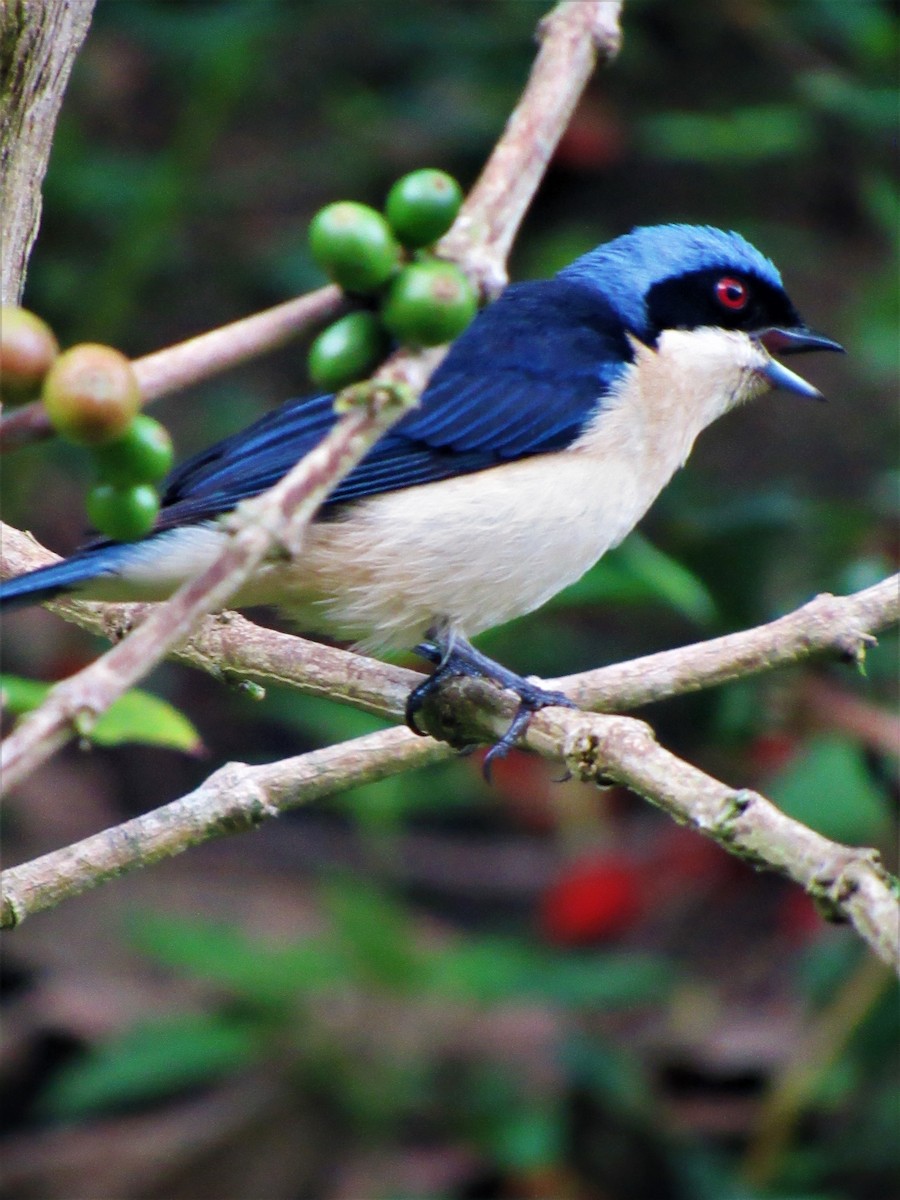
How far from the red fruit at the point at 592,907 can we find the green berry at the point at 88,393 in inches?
161

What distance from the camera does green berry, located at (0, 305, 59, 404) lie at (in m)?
1.29

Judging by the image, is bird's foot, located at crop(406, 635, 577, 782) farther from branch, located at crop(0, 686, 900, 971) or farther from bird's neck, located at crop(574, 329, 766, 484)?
bird's neck, located at crop(574, 329, 766, 484)

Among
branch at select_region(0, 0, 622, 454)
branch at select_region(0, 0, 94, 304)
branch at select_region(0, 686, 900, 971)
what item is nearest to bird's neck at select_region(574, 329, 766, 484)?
branch at select_region(0, 686, 900, 971)

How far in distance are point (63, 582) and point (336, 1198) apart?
9.58 ft

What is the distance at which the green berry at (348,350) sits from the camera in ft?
4.70

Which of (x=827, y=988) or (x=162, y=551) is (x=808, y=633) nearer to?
(x=162, y=551)

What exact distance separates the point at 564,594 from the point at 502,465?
0.87 metres

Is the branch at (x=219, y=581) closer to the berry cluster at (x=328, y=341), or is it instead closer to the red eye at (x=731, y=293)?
the berry cluster at (x=328, y=341)

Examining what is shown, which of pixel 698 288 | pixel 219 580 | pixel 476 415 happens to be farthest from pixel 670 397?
pixel 219 580

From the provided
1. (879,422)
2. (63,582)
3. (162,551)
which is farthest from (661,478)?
(879,422)

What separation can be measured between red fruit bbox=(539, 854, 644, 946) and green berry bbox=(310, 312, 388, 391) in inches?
153

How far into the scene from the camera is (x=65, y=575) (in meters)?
2.57

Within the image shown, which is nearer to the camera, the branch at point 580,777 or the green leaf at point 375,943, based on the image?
the branch at point 580,777

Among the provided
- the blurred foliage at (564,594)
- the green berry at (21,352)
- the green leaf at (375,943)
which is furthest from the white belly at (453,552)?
the green berry at (21,352)
